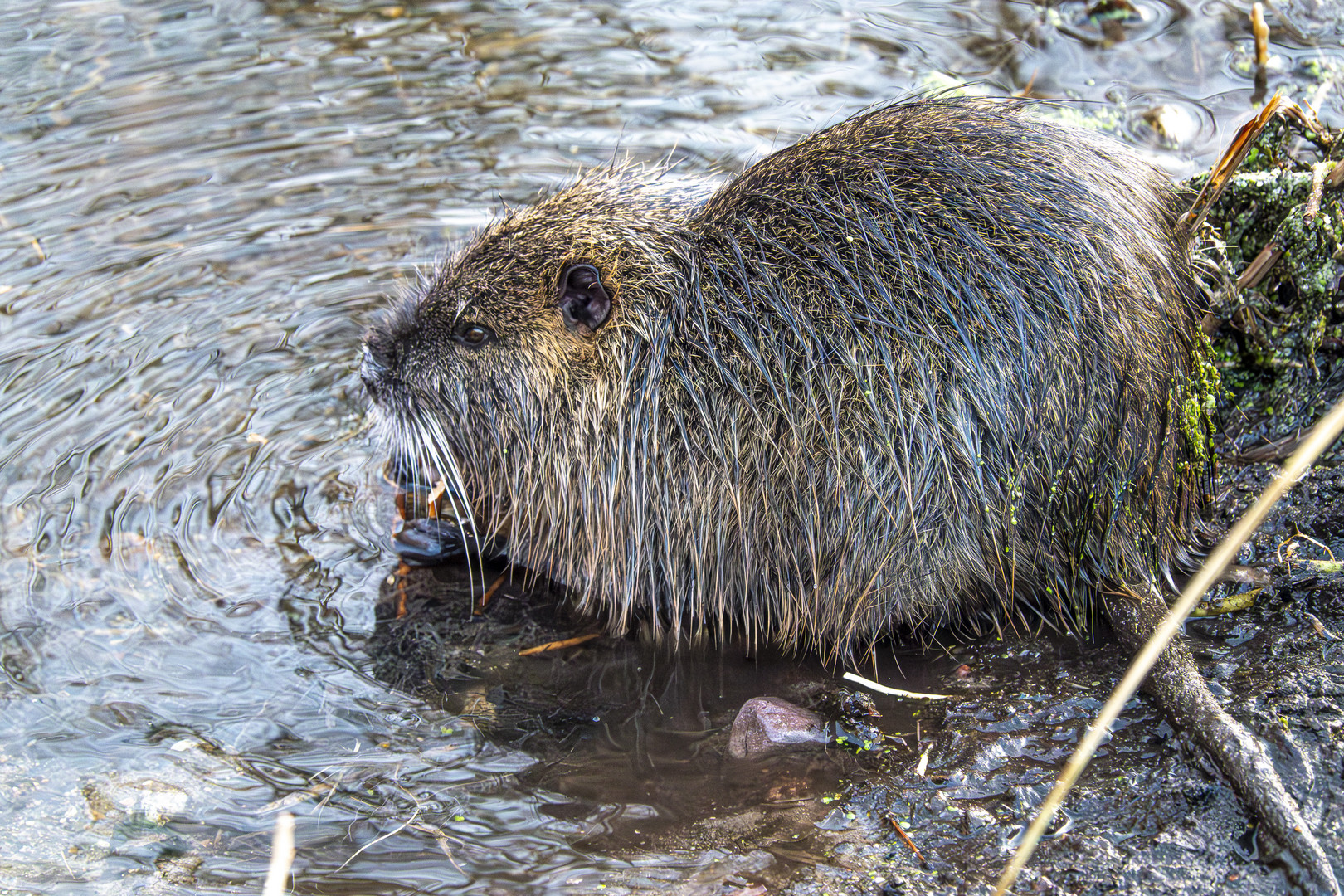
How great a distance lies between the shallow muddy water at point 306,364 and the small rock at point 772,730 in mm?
121

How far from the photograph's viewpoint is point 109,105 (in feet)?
16.6

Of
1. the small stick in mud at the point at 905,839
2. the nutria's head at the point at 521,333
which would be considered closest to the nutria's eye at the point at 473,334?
the nutria's head at the point at 521,333

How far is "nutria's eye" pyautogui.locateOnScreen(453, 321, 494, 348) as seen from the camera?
124 inches

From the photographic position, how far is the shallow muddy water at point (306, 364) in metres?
2.44

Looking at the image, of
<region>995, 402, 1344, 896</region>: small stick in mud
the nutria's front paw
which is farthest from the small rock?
the nutria's front paw

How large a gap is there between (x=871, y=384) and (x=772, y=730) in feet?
2.87

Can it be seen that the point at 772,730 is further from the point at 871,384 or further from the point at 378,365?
the point at 378,365

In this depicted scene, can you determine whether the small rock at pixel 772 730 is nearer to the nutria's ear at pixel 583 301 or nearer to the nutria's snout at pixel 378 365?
the nutria's ear at pixel 583 301

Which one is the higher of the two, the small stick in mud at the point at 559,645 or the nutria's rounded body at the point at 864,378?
the nutria's rounded body at the point at 864,378

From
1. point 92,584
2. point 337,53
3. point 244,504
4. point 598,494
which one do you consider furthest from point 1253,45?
point 92,584

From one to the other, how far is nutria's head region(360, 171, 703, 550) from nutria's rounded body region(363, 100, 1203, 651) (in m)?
0.01

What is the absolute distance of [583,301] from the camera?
3000 millimetres

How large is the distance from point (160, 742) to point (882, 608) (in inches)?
72.4

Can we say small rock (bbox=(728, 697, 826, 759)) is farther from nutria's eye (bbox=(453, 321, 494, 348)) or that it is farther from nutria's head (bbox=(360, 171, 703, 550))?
nutria's eye (bbox=(453, 321, 494, 348))
